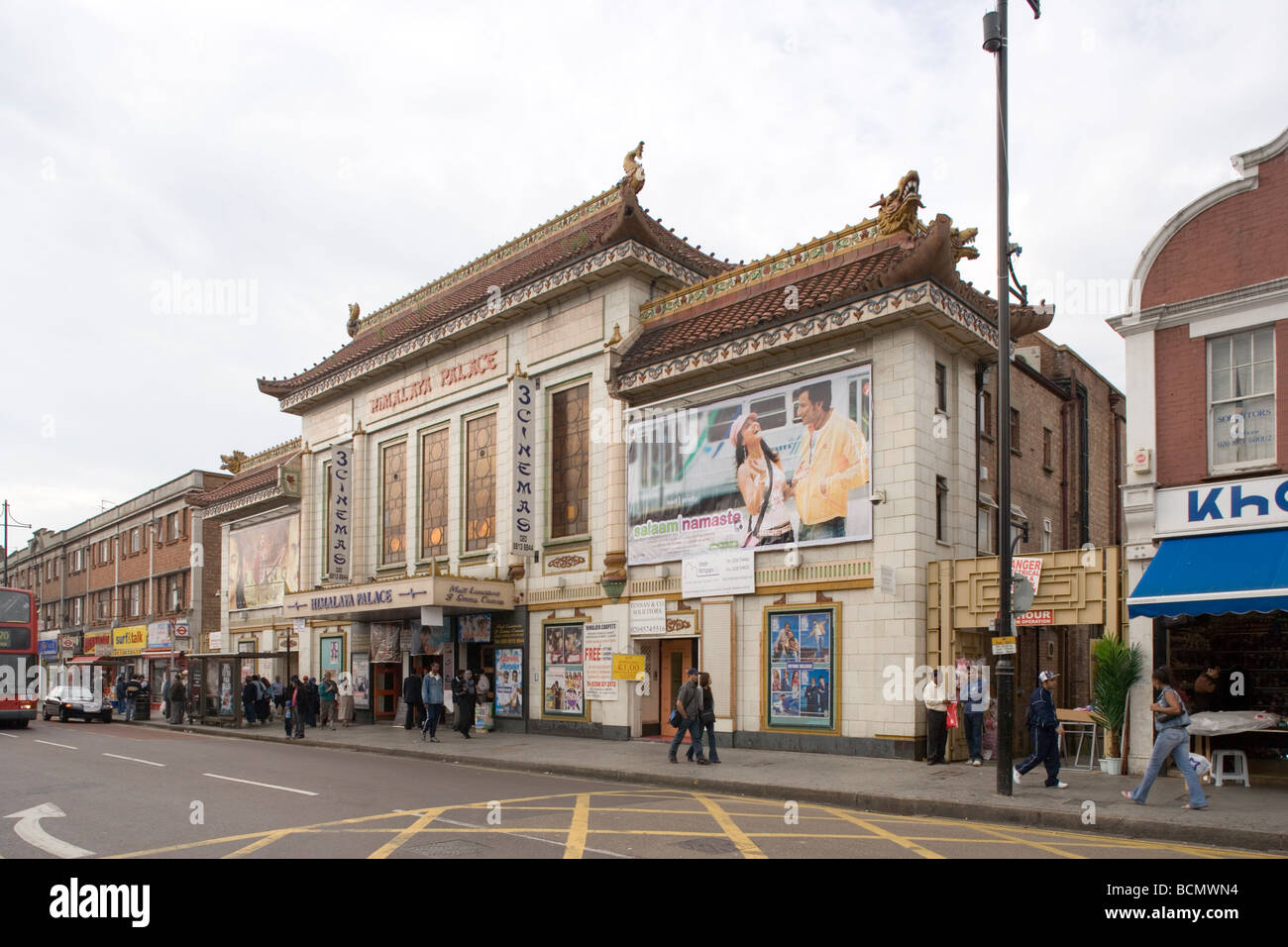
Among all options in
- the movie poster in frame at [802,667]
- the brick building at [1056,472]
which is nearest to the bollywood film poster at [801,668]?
the movie poster in frame at [802,667]

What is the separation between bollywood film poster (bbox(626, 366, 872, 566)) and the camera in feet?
63.4

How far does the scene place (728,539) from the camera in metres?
21.1

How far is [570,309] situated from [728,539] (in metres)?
7.67

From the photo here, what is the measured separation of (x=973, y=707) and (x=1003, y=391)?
21.9 feet

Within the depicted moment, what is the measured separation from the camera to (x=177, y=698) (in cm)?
3341

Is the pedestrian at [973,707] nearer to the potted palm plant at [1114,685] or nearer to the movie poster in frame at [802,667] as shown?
the potted palm plant at [1114,685]

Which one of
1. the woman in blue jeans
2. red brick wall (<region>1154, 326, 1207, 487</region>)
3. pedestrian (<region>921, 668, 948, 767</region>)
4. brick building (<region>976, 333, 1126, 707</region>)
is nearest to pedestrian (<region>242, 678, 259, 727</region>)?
pedestrian (<region>921, 668, 948, 767</region>)

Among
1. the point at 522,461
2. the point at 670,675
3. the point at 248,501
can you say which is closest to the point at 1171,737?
the point at 670,675

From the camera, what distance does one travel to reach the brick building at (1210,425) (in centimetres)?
1481

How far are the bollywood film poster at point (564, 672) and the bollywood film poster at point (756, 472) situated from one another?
2866 millimetres

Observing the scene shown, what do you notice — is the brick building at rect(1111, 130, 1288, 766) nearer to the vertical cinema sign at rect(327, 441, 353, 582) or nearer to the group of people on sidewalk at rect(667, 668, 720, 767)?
the group of people on sidewalk at rect(667, 668, 720, 767)

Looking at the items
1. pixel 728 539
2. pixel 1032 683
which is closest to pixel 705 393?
pixel 728 539

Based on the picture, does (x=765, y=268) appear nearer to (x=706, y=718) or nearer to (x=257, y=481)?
(x=706, y=718)
